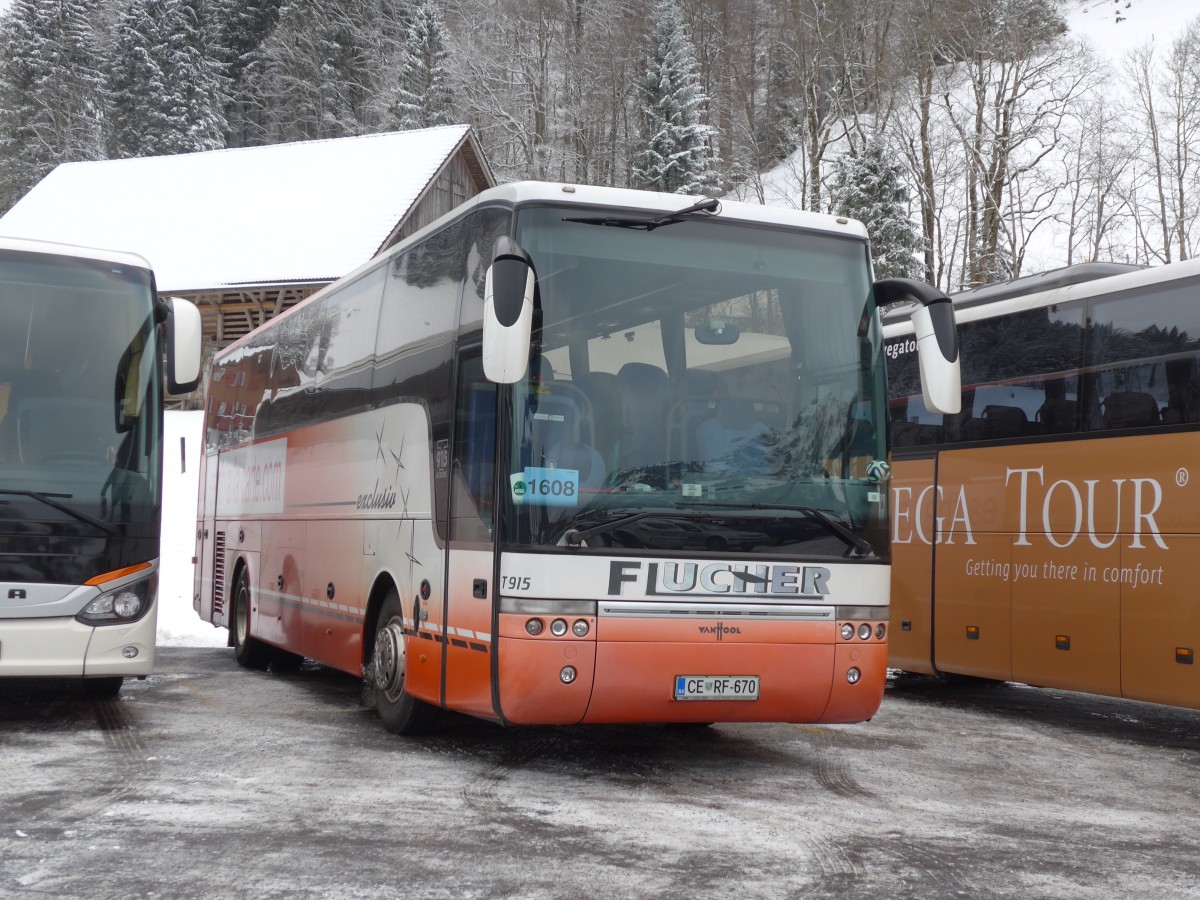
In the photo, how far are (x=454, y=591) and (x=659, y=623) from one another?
4.14ft

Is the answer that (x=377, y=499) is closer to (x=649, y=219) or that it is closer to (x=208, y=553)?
(x=649, y=219)

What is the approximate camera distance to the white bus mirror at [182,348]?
9086 mm

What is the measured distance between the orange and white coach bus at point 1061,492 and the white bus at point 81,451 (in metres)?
6.30

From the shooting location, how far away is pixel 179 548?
23.6 metres

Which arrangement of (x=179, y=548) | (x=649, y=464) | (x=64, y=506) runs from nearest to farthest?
(x=649, y=464), (x=64, y=506), (x=179, y=548)

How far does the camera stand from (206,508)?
1542cm

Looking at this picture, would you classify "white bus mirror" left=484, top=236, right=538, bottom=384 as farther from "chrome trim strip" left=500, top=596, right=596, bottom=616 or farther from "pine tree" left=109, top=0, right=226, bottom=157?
"pine tree" left=109, top=0, right=226, bottom=157

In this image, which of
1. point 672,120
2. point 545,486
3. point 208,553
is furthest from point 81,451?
point 672,120

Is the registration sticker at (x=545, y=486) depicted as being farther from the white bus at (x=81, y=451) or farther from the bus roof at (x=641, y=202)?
the white bus at (x=81, y=451)

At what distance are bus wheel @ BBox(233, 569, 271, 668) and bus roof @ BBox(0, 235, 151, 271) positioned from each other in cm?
456

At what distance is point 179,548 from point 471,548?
17431 millimetres

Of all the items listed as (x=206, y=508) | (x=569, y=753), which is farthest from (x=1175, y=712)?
(x=206, y=508)

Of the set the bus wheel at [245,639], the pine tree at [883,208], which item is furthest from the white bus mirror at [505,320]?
the pine tree at [883,208]

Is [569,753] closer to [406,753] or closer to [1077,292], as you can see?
[406,753]
